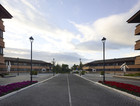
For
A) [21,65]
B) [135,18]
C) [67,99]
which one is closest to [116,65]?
[135,18]

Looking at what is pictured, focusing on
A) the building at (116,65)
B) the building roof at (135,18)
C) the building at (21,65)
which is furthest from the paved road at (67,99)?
the building at (116,65)

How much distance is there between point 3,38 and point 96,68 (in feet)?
207

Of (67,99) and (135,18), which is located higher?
(135,18)

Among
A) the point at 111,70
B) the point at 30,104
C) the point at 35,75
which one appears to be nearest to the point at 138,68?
the point at 111,70

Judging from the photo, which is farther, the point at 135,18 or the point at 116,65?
the point at 116,65

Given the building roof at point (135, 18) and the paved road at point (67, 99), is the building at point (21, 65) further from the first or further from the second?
the building roof at point (135, 18)

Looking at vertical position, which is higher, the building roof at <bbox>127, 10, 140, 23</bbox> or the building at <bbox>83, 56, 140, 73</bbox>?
the building roof at <bbox>127, 10, 140, 23</bbox>

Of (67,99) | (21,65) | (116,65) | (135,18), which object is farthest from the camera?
(21,65)

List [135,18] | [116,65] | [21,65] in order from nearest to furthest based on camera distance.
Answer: [135,18]
[116,65]
[21,65]

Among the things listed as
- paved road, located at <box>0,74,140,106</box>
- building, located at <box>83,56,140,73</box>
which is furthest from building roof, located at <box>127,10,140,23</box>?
building, located at <box>83,56,140,73</box>

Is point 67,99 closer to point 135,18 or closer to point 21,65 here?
point 135,18

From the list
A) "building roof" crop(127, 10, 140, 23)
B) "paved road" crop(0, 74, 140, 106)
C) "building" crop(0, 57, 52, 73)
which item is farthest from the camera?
"building" crop(0, 57, 52, 73)

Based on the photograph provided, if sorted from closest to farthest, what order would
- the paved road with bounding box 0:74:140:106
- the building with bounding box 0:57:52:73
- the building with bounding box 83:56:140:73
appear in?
the paved road with bounding box 0:74:140:106 → the building with bounding box 83:56:140:73 → the building with bounding box 0:57:52:73

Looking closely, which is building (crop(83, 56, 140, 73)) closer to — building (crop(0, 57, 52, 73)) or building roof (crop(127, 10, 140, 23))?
building (crop(0, 57, 52, 73))
